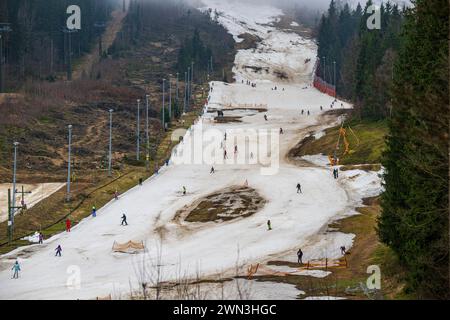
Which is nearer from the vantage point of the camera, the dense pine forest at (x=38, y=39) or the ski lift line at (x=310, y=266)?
the ski lift line at (x=310, y=266)

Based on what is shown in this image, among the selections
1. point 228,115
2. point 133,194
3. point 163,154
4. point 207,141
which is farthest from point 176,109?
point 133,194

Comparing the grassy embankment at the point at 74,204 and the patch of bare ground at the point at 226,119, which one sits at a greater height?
the grassy embankment at the point at 74,204

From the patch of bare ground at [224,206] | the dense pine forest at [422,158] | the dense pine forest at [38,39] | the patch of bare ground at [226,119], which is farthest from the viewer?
the dense pine forest at [38,39]

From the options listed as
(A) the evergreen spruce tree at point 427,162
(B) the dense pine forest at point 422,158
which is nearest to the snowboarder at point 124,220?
(B) the dense pine forest at point 422,158

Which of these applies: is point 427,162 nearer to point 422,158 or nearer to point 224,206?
point 422,158

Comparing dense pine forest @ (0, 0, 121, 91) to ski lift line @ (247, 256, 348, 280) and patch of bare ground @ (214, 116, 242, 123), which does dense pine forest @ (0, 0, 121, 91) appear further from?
ski lift line @ (247, 256, 348, 280)

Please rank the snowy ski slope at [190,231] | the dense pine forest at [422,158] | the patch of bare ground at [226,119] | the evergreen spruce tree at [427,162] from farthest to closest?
the patch of bare ground at [226,119] → the snowy ski slope at [190,231] → the evergreen spruce tree at [427,162] → the dense pine forest at [422,158]

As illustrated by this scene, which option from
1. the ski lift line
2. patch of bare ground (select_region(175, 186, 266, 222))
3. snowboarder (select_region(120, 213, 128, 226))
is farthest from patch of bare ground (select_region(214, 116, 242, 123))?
the ski lift line

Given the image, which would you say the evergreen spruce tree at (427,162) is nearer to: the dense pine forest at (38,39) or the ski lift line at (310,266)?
the ski lift line at (310,266)
